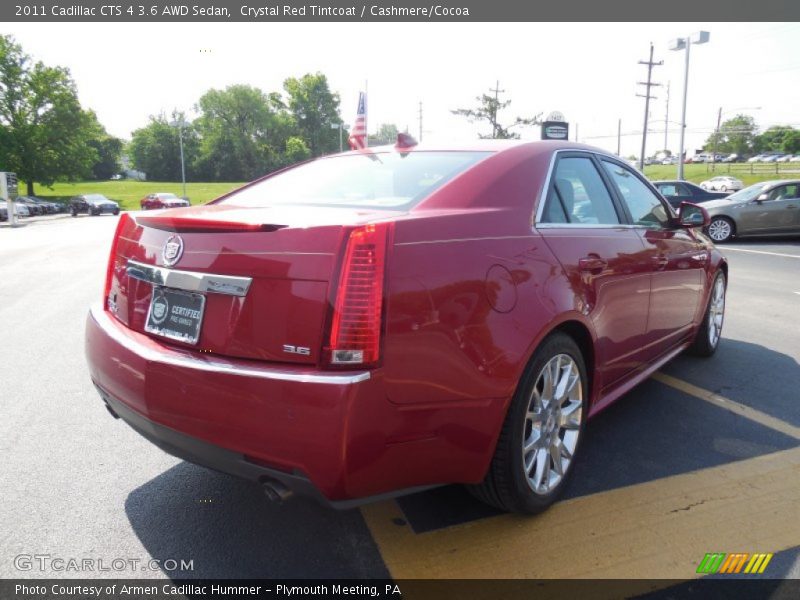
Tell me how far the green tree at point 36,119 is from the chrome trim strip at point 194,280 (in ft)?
213

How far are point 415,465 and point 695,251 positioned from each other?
3256mm

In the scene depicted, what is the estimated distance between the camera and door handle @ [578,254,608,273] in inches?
114

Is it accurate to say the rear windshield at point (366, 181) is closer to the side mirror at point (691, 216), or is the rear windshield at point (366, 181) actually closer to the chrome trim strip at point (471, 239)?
the chrome trim strip at point (471, 239)

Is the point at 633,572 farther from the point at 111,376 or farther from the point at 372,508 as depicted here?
the point at 111,376

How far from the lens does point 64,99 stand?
58094 mm

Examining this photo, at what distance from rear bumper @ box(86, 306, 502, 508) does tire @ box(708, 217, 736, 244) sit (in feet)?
50.2

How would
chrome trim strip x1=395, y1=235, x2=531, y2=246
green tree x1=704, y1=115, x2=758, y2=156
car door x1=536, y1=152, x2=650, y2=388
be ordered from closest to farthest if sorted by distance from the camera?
1. chrome trim strip x1=395, y1=235, x2=531, y2=246
2. car door x1=536, y1=152, x2=650, y2=388
3. green tree x1=704, y1=115, x2=758, y2=156

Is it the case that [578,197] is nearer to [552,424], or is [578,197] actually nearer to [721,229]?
[552,424]

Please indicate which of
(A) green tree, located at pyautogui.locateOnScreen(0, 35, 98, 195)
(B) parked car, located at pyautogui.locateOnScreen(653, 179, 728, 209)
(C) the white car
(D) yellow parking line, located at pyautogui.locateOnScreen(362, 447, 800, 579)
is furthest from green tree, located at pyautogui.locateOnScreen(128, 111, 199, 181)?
(D) yellow parking line, located at pyautogui.locateOnScreen(362, 447, 800, 579)

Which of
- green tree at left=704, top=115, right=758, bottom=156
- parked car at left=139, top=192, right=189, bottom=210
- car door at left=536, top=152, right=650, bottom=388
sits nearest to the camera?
car door at left=536, top=152, right=650, bottom=388

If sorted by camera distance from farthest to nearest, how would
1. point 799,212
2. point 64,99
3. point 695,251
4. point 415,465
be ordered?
point 64,99 < point 799,212 < point 695,251 < point 415,465

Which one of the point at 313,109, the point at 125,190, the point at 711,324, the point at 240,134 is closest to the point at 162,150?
the point at 240,134

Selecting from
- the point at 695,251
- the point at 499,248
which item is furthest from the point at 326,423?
the point at 695,251

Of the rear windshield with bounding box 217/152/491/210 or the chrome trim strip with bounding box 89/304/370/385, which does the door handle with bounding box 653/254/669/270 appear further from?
the chrome trim strip with bounding box 89/304/370/385
